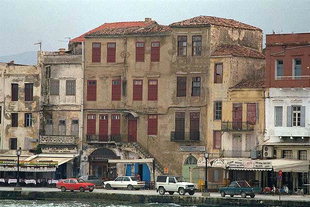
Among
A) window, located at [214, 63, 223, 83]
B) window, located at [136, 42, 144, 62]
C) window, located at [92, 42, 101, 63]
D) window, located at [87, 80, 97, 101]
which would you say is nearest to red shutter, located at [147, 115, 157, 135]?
window, located at [136, 42, 144, 62]

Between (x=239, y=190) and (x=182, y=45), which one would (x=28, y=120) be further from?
(x=239, y=190)

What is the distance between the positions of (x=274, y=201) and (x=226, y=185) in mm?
12261

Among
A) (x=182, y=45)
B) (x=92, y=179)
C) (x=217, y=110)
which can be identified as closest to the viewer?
(x=92, y=179)

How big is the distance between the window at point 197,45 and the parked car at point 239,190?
14.5 meters

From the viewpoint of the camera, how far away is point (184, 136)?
8681 cm

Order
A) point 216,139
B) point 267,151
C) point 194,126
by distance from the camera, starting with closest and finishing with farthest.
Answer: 1. point 267,151
2. point 216,139
3. point 194,126

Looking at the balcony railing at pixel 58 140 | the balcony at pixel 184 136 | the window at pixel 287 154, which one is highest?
the balcony at pixel 184 136

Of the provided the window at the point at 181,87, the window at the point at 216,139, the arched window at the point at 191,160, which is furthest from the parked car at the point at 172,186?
the window at the point at 181,87

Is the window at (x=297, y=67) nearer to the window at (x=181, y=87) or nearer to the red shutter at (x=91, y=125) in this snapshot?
the window at (x=181, y=87)

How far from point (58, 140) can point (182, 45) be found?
1251cm

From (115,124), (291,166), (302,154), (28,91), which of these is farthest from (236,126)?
(28,91)

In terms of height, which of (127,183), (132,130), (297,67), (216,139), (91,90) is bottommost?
(127,183)

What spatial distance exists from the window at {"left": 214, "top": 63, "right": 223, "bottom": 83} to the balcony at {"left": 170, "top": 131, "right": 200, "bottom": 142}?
14.0 feet

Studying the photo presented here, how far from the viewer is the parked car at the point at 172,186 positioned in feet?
254
